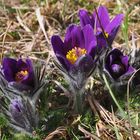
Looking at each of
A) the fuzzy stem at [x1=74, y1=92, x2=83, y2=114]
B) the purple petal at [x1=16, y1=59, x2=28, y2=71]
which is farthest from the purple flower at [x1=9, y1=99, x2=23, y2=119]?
the fuzzy stem at [x1=74, y1=92, x2=83, y2=114]

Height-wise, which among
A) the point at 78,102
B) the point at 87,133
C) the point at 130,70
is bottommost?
the point at 87,133

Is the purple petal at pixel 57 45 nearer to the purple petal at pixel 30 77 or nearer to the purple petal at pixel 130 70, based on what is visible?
the purple petal at pixel 30 77

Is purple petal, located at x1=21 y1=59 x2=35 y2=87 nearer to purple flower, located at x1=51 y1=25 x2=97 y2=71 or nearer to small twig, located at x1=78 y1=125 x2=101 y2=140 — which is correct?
purple flower, located at x1=51 y1=25 x2=97 y2=71

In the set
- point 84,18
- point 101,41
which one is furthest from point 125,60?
point 84,18

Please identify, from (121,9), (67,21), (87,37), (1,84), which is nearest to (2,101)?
(1,84)

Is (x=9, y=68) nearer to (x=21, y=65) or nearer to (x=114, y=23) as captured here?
(x=21, y=65)

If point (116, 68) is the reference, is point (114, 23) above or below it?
above
